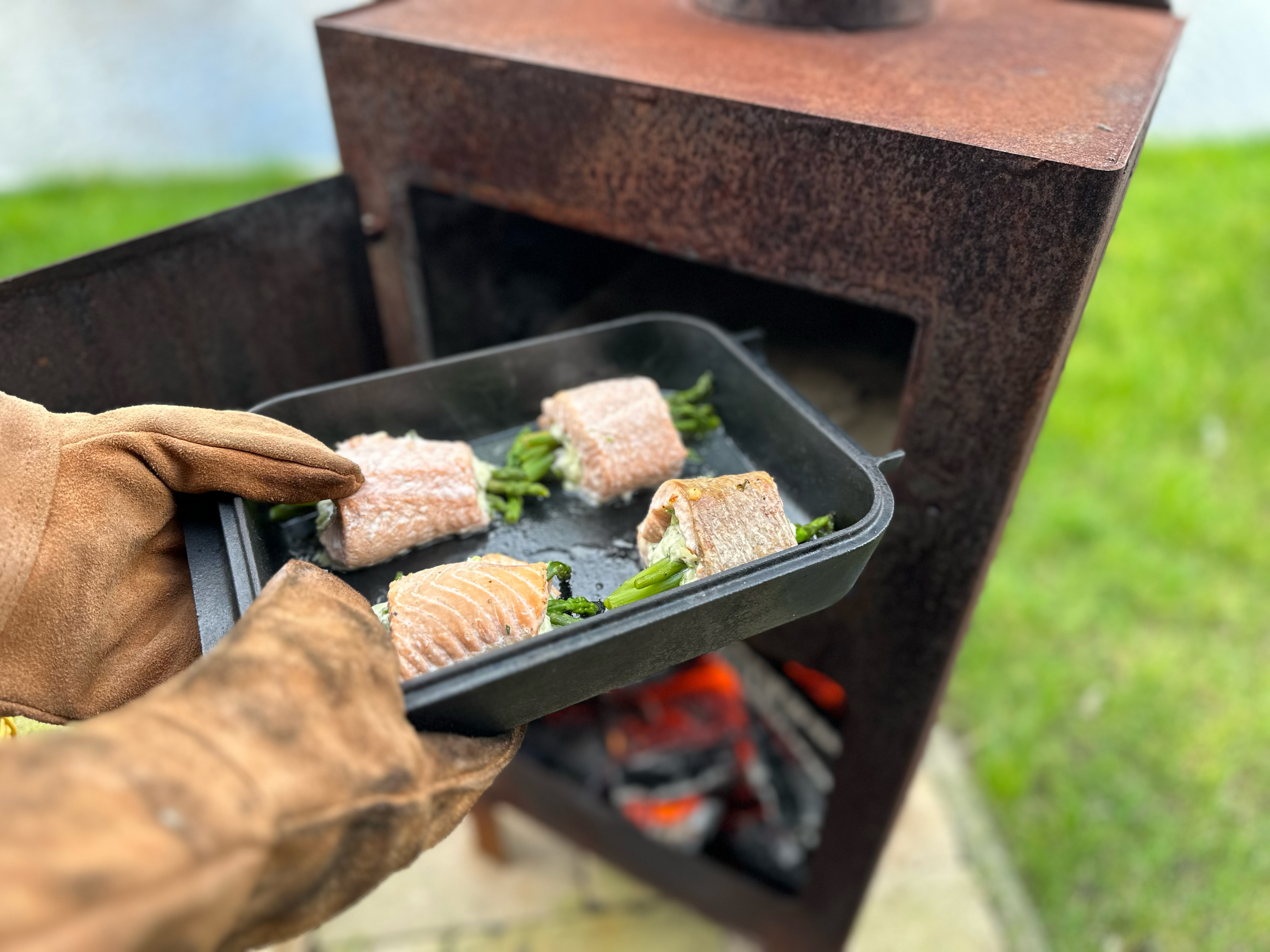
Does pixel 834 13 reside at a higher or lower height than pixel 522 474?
higher

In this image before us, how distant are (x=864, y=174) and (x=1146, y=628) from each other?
2983 mm

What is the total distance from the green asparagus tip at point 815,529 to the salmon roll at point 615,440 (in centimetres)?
36

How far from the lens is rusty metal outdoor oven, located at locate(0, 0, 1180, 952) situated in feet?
5.42

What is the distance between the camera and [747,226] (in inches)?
73.6

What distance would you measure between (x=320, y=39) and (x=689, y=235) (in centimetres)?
112

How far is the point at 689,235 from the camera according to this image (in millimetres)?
1957

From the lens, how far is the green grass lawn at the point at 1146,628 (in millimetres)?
2996

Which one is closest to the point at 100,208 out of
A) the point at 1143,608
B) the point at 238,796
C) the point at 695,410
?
the point at 695,410

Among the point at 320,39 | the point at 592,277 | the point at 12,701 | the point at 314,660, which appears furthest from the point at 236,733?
the point at 592,277

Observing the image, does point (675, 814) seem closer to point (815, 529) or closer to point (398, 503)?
point (815, 529)

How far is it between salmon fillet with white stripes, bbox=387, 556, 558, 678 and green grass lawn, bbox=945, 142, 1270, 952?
2.57 metres

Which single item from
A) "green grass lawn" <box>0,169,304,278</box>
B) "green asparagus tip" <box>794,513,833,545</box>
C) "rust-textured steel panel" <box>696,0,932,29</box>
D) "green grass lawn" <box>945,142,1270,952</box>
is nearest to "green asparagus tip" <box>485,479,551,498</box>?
"green asparagus tip" <box>794,513,833,545</box>

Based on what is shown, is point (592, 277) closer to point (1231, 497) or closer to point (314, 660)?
point (314, 660)

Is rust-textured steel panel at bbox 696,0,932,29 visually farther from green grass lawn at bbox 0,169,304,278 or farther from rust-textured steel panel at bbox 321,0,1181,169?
green grass lawn at bbox 0,169,304,278
